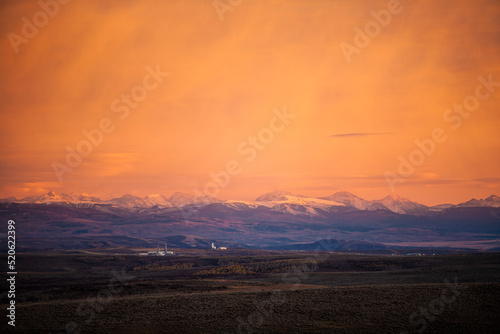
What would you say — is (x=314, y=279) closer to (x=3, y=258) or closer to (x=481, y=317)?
(x=481, y=317)

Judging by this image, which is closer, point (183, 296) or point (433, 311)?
point (433, 311)

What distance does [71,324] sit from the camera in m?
43.1

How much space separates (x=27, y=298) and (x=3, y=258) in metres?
76.1

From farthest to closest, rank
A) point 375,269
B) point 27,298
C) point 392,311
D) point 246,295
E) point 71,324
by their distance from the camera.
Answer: point 375,269, point 27,298, point 246,295, point 392,311, point 71,324

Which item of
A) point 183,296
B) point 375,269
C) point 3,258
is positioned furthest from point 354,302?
point 3,258

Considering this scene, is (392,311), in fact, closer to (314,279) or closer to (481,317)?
(481,317)

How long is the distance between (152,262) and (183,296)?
2991 inches

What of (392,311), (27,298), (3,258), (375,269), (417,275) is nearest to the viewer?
(392,311)

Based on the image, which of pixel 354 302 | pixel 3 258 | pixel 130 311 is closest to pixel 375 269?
pixel 354 302

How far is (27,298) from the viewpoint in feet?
186

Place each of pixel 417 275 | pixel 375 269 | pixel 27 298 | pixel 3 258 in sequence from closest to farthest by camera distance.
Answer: pixel 27 298 → pixel 417 275 → pixel 375 269 → pixel 3 258

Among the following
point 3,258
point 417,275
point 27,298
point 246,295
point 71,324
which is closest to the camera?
point 71,324

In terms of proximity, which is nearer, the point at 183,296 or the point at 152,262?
the point at 183,296

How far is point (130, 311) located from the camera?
46656mm
